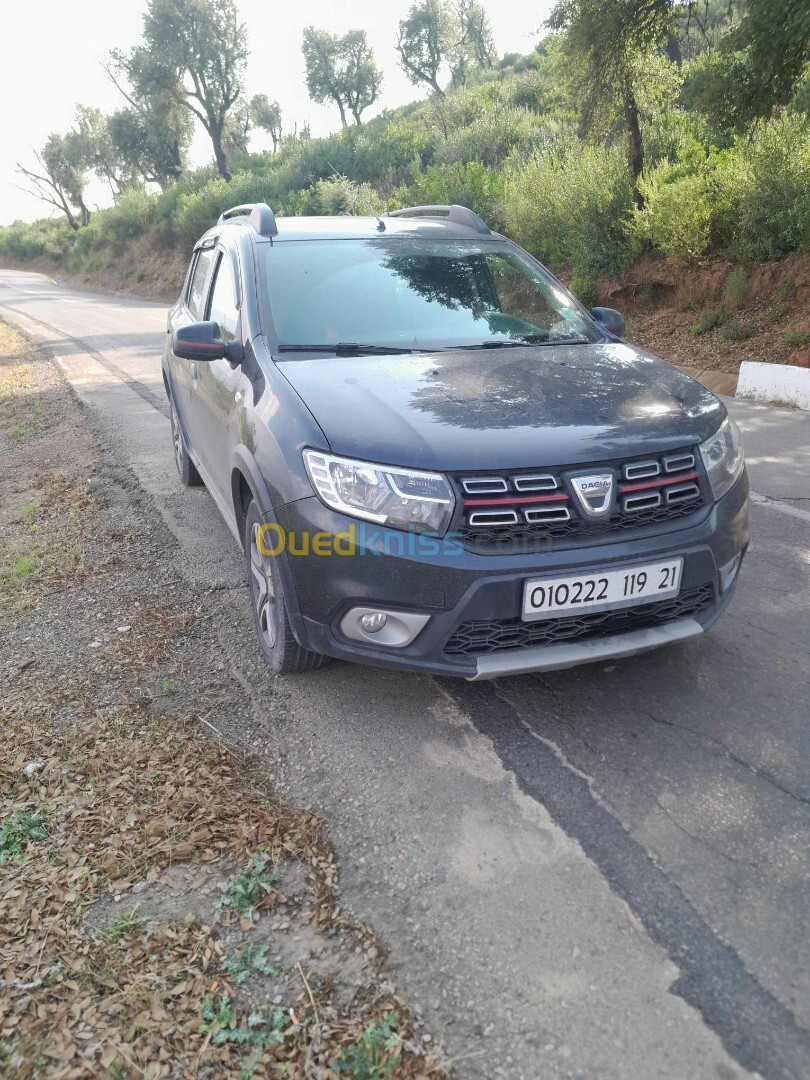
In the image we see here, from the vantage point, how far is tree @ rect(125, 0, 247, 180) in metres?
44.2

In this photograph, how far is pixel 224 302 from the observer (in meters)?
4.18

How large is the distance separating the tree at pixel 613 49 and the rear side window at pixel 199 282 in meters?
8.29

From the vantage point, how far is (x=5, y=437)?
28.2 feet

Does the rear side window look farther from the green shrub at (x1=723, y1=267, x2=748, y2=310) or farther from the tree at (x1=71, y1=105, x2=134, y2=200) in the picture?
the tree at (x1=71, y1=105, x2=134, y2=200)

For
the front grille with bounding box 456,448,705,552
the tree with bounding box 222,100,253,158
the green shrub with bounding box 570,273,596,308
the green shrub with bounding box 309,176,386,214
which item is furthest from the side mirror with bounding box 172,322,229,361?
the tree with bounding box 222,100,253,158

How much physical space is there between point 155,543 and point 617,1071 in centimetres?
395

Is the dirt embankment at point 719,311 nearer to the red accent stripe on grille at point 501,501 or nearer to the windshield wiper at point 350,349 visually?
the windshield wiper at point 350,349

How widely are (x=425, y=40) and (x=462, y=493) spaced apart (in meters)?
68.1

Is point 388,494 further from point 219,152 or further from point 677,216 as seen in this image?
point 219,152

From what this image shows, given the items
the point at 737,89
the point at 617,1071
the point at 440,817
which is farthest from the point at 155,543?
the point at 737,89

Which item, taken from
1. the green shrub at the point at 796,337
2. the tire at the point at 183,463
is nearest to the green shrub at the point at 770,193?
the green shrub at the point at 796,337

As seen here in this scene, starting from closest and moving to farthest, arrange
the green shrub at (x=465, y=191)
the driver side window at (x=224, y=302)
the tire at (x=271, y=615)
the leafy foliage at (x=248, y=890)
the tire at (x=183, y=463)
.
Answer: the leafy foliage at (x=248, y=890) → the tire at (x=271, y=615) → the driver side window at (x=224, y=302) → the tire at (x=183, y=463) → the green shrub at (x=465, y=191)

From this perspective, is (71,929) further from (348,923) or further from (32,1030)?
(348,923)

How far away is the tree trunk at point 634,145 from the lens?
40.2 feet
